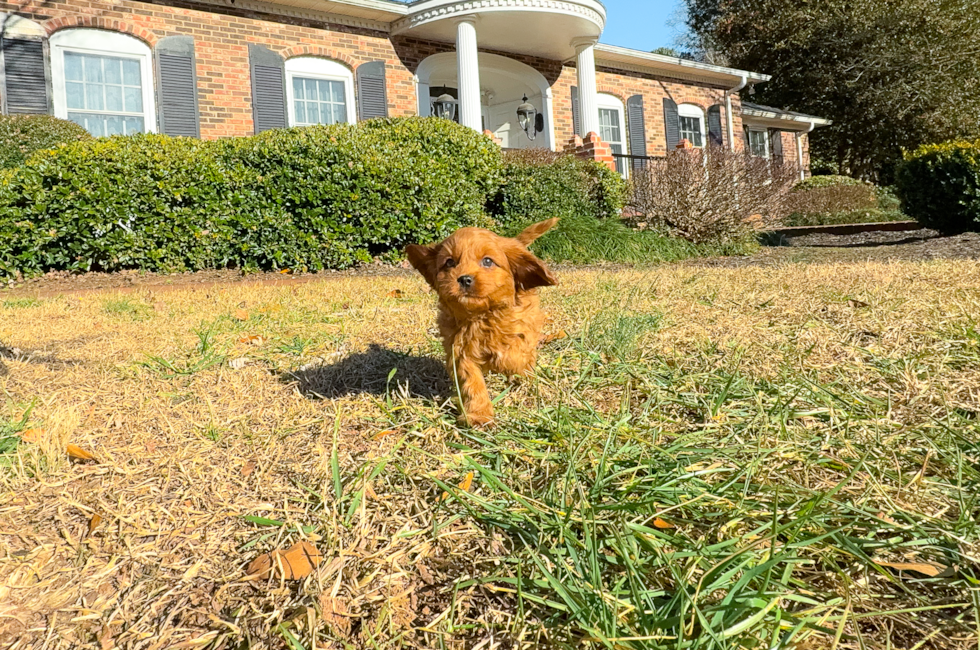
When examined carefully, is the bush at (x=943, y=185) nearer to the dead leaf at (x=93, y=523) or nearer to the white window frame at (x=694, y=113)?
the white window frame at (x=694, y=113)

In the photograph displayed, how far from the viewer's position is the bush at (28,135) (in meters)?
8.93

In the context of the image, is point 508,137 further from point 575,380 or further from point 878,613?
point 878,613

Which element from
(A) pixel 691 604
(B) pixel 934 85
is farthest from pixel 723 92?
(A) pixel 691 604

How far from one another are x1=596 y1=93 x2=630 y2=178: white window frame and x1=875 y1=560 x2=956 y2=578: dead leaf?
16971mm

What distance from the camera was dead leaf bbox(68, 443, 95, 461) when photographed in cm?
208

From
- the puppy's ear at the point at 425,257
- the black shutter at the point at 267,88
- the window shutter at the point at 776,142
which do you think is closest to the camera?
the puppy's ear at the point at 425,257

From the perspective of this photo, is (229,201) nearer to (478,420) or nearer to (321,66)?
(321,66)

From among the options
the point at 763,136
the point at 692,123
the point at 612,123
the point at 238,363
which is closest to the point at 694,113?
the point at 692,123

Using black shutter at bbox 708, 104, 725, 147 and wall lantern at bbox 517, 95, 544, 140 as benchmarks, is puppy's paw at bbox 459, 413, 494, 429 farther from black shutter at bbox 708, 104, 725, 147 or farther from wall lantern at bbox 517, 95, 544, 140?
black shutter at bbox 708, 104, 725, 147

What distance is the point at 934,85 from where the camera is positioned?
26062mm

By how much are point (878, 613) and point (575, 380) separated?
1.44 meters

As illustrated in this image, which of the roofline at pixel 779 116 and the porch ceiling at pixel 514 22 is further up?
the roofline at pixel 779 116

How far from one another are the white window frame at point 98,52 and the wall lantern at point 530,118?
8.53 meters

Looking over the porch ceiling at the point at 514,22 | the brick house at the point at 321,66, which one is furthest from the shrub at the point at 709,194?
the porch ceiling at the point at 514,22
